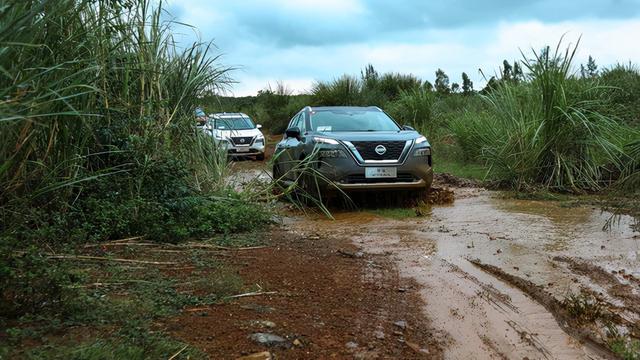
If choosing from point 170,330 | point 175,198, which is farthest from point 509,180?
point 170,330

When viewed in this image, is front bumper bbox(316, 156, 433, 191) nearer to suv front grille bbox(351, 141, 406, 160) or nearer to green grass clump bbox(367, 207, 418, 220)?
suv front grille bbox(351, 141, 406, 160)

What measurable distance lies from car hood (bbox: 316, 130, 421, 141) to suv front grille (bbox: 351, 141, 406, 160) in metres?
0.07

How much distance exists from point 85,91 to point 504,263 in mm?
3933

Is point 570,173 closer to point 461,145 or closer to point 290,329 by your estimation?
point 461,145

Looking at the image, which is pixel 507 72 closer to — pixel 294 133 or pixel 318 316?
pixel 294 133

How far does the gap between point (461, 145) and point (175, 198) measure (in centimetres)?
1129

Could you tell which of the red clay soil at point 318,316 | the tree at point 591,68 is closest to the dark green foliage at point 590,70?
the tree at point 591,68

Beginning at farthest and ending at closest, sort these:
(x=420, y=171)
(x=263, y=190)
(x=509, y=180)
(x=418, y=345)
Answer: (x=509, y=180), (x=420, y=171), (x=263, y=190), (x=418, y=345)

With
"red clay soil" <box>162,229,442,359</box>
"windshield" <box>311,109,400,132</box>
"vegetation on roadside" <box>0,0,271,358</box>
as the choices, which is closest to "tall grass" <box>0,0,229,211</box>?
"vegetation on roadside" <box>0,0,271,358</box>

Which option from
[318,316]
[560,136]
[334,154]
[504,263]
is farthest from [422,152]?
[318,316]

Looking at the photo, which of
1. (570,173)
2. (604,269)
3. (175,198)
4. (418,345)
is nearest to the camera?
(418,345)

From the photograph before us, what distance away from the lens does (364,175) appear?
897cm

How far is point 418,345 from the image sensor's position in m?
3.68

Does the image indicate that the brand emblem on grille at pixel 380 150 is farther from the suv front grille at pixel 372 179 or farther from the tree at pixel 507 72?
the tree at pixel 507 72
